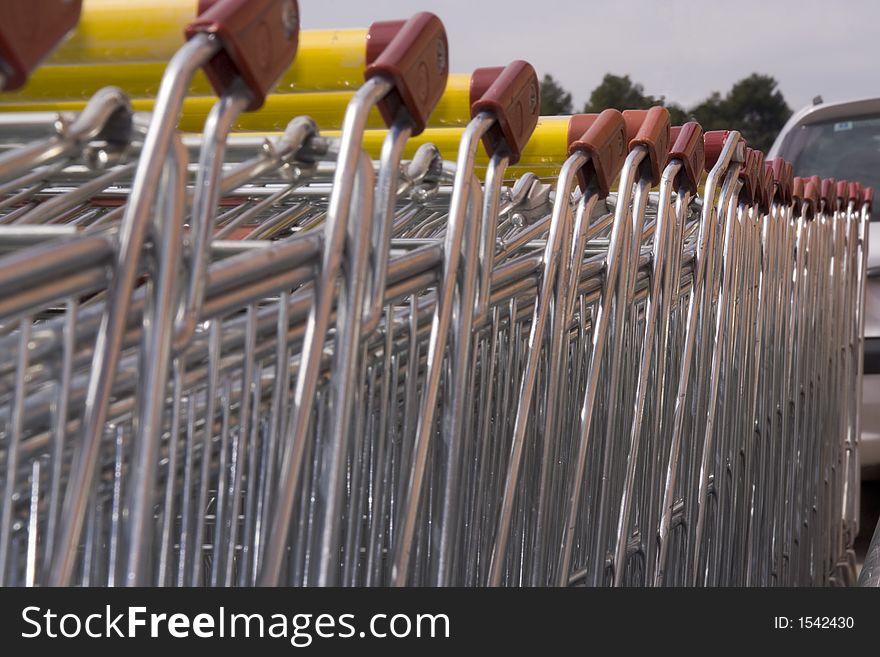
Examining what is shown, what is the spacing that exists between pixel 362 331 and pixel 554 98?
40.4 feet

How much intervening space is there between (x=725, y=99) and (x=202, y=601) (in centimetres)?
1372

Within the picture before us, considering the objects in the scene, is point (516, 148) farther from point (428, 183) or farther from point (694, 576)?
point (694, 576)

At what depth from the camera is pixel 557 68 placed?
1609 centimetres

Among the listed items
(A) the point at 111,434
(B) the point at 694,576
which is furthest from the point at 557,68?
(A) the point at 111,434

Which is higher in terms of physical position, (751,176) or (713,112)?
(713,112)

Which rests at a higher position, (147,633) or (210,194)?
(210,194)

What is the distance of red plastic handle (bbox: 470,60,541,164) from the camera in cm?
145

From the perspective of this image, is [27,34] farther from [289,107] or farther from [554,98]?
[554,98]

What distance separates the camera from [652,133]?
1879 mm

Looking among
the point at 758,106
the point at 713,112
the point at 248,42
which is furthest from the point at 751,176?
the point at 758,106

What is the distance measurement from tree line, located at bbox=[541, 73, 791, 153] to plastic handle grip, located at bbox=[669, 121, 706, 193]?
34.6 feet

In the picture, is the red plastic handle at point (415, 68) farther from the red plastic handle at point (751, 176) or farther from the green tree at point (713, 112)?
the green tree at point (713, 112)

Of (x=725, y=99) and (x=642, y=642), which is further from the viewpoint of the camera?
(x=725, y=99)

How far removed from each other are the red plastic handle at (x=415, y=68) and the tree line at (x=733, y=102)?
1136 cm
